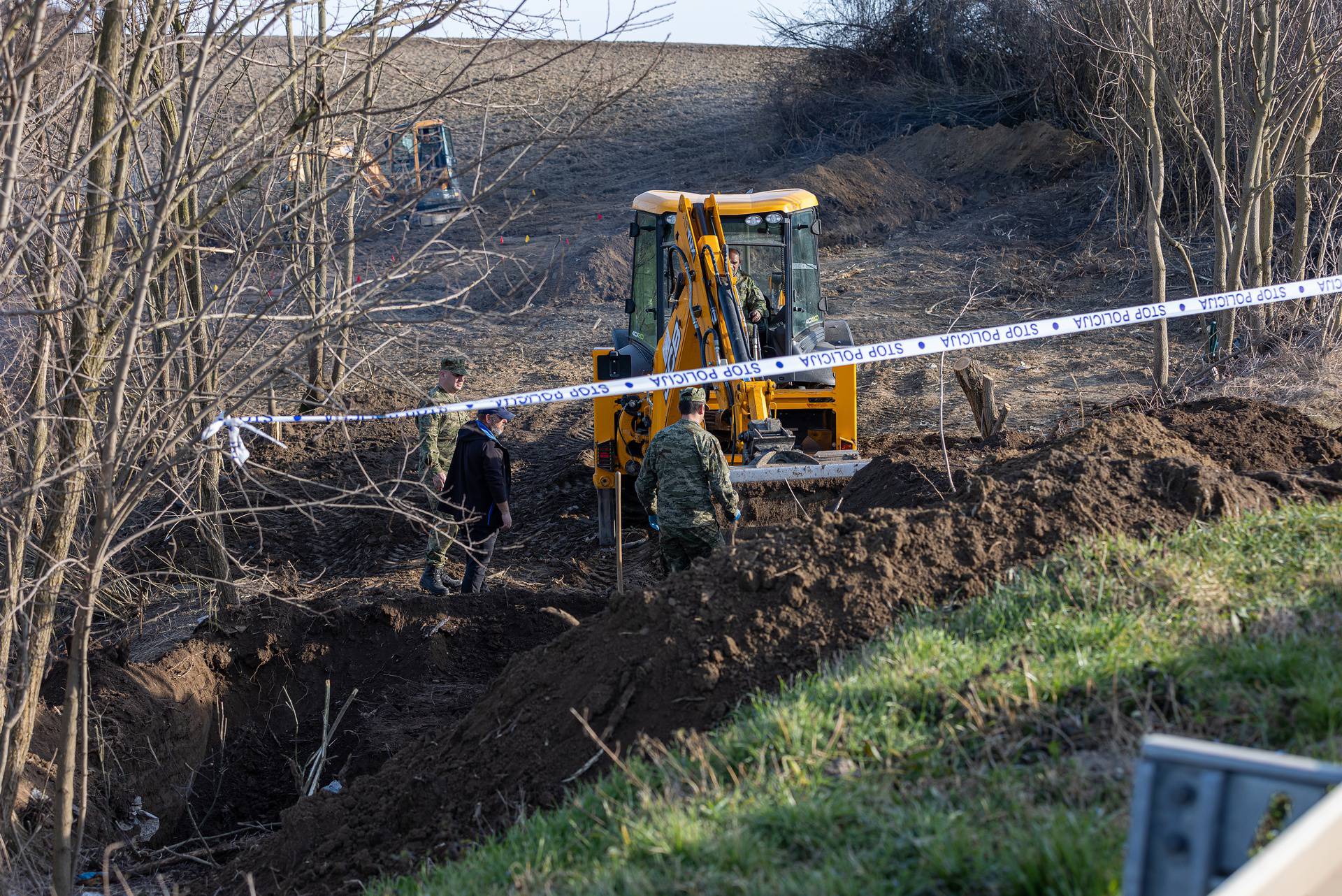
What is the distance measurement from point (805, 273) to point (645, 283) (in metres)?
1.57

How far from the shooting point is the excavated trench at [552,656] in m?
4.95

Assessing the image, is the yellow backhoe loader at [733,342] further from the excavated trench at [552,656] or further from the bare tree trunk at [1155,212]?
the bare tree trunk at [1155,212]

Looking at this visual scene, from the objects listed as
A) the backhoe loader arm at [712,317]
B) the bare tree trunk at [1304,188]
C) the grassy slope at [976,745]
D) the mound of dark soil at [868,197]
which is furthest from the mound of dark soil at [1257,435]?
the mound of dark soil at [868,197]

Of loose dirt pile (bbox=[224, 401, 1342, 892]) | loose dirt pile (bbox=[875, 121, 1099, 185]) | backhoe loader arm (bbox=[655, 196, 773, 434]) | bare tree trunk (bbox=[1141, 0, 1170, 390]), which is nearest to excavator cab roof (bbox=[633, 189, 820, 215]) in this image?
backhoe loader arm (bbox=[655, 196, 773, 434])

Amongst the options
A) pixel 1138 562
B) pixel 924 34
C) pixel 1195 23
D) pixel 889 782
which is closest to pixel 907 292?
pixel 1195 23

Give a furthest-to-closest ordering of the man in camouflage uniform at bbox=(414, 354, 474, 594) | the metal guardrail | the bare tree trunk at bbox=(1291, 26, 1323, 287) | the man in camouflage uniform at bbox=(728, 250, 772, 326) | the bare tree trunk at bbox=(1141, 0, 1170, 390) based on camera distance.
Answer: the bare tree trunk at bbox=(1291, 26, 1323, 287) → the bare tree trunk at bbox=(1141, 0, 1170, 390) → the man in camouflage uniform at bbox=(728, 250, 772, 326) → the man in camouflage uniform at bbox=(414, 354, 474, 594) → the metal guardrail

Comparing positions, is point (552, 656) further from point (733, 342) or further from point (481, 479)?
point (733, 342)

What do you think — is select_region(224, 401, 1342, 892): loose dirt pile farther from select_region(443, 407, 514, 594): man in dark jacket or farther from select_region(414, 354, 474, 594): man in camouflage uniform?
select_region(414, 354, 474, 594): man in camouflage uniform

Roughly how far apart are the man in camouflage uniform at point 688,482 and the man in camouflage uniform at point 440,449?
180 centimetres

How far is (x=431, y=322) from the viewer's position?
4.52 metres

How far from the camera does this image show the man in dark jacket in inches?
348

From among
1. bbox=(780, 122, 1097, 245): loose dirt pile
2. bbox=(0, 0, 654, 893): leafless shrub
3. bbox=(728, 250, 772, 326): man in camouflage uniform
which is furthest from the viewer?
bbox=(780, 122, 1097, 245): loose dirt pile

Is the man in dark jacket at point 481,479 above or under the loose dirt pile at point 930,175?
under

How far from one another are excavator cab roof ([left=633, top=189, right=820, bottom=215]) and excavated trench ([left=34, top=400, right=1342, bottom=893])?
116 inches
